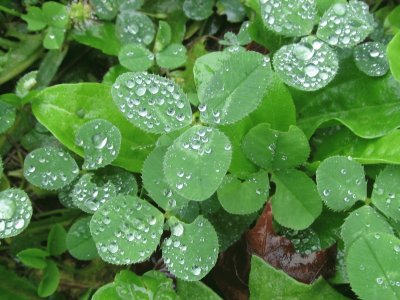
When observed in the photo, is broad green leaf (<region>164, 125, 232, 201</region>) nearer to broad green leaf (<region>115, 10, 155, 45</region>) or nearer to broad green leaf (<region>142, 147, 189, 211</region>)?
broad green leaf (<region>142, 147, 189, 211</region>)

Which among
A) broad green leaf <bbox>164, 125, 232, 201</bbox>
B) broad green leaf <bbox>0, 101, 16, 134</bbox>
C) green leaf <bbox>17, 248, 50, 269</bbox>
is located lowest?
green leaf <bbox>17, 248, 50, 269</bbox>

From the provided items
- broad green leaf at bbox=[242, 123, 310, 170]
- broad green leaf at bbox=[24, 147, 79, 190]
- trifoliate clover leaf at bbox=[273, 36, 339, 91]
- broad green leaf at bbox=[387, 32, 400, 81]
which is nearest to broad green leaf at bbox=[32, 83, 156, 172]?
broad green leaf at bbox=[24, 147, 79, 190]

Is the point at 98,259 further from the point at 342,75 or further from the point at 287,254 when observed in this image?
the point at 342,75

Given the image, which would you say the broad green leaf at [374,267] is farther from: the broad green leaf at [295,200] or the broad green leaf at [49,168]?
the broad green leaf at [49,168]

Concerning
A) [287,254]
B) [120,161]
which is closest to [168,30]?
[120,161]

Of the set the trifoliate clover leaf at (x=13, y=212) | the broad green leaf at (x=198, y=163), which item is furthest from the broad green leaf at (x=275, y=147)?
the trifoliate clover leaf at (x=13, y=212)
